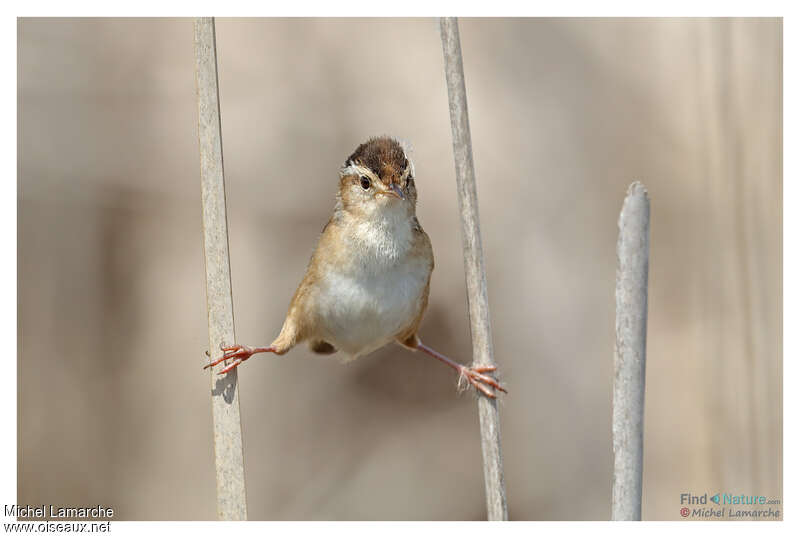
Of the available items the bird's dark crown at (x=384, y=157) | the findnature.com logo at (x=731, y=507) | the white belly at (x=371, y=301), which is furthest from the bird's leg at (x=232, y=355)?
the findnature.com logo at (x=731, y=507)

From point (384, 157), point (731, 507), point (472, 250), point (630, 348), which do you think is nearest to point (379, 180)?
point (384, 157)

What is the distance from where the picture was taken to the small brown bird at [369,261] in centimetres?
283

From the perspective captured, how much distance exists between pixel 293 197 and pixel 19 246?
136cm

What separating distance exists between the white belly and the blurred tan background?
89cm

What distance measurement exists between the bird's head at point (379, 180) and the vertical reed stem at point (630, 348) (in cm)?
99

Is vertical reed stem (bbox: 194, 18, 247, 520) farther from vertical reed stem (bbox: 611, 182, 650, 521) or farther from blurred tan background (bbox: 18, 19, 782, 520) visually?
blurred tan background (bbox: 18, 19, 782, 520)

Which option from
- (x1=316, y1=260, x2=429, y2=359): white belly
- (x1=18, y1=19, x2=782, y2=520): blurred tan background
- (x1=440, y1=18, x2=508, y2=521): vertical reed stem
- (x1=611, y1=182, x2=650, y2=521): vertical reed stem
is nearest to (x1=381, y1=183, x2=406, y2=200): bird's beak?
A: (x1=316, y1=260, x2=429, y2=359): white belly

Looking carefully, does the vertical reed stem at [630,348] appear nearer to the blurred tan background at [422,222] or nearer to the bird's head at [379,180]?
the bird's head at [379,180]

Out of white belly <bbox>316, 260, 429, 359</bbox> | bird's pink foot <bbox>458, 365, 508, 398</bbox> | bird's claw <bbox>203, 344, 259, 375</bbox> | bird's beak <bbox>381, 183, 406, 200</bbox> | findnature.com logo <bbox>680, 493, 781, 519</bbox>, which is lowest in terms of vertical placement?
findnature.com logo <bbox>680, 493, 781, 519</bbox>

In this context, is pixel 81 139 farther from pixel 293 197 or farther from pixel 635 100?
pixel 635 100

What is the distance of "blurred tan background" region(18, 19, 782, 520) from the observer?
3.51 meters

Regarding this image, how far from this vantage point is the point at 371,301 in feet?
9.77

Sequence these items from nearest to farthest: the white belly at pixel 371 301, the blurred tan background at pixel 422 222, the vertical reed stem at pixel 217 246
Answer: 1. the vertical reed stem at pixel 217 246
2. the white belly at pixel 371 301
3. the blurred tan background at pixel 422 222
